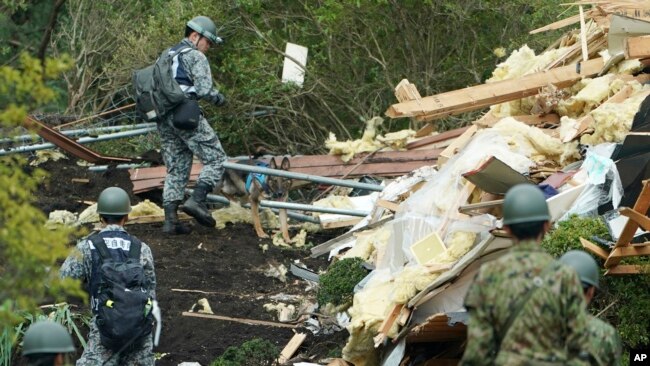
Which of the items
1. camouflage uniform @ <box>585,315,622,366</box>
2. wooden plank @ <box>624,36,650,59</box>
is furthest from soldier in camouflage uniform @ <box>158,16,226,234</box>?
camouflage uniform @ <box>585,315,622,366</box>

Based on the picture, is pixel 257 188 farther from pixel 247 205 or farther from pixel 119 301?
pixel 119 301

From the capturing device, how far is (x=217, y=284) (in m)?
12.1

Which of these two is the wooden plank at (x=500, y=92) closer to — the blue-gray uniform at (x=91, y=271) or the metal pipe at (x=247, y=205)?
the metal pipe at (x=247, y=205)

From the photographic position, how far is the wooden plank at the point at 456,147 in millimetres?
11883

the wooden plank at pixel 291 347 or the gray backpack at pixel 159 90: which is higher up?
the gray backpack at pixel 159 90

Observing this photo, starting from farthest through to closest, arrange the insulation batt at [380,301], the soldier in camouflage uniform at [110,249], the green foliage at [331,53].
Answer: the green foliage at [331,53] → the insulation batt at [380,301] → the soldier in camouflage uniform at [110,249]

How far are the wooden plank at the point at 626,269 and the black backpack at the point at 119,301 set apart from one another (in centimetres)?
312

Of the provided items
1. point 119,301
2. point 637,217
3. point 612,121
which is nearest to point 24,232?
point 119,301

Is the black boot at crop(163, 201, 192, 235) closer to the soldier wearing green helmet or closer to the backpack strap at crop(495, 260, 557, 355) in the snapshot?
the soldier wearing green helmet

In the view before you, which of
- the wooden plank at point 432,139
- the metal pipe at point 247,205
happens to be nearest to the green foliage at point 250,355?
the metal pipe at point 247,205

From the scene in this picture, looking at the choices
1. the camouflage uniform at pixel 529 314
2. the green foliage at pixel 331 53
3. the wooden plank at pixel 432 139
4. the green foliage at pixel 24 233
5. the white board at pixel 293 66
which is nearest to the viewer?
the green foliage at pixel 24 233

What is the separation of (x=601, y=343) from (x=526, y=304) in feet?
1.97

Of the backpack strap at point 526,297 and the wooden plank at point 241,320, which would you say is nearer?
the backpack strap at point 526,297

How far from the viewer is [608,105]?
36.1ft
